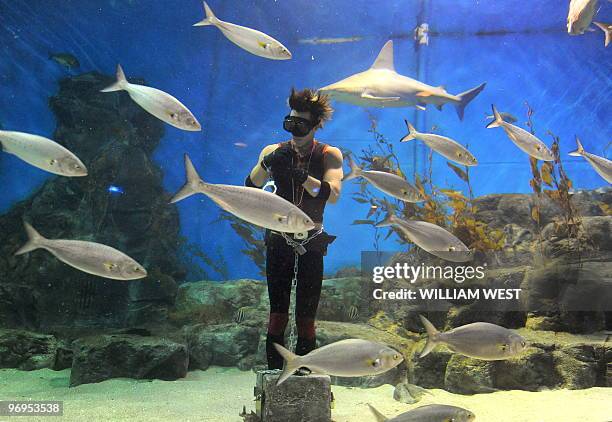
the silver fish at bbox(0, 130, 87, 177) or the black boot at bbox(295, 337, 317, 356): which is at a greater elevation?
the silver fish at bbox(0, 130, 87, 177)

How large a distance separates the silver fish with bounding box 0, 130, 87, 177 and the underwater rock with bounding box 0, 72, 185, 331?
4.31 m

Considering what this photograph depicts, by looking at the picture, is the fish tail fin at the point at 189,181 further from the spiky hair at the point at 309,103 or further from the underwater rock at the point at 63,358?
the underwater rock at the point at 63,358

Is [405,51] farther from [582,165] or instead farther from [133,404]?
[133,404]

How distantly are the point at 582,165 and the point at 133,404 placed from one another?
932cm

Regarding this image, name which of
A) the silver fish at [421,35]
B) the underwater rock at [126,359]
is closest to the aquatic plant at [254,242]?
the underwater rock at [126,359]

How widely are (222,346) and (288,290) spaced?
274 centimetres

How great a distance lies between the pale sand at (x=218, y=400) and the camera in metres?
2.95

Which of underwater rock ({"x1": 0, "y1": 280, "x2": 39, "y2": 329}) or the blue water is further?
the blue water

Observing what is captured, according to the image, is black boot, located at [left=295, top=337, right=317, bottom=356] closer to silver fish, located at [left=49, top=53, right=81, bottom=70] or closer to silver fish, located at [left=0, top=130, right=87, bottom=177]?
silver fish, located at [left=0, top=130, right=87, bottom=177]

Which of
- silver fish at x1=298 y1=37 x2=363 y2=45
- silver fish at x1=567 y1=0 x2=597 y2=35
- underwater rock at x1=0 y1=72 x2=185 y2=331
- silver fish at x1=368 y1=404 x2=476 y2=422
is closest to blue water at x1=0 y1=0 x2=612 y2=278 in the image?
silver fish at x1=298 y1=37 x2=363 y2=45

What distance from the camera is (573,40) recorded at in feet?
28.7

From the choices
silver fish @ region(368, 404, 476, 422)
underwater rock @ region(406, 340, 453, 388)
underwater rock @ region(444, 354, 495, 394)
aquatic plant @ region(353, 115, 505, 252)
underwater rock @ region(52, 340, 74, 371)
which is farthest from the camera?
aquatic plant @ region(353, 115, 505, 252)

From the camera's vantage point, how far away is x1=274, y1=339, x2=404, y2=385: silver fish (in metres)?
2.05

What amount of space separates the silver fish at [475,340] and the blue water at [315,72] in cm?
689
